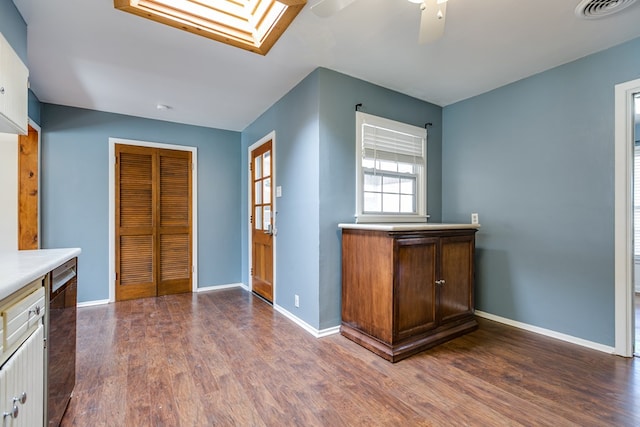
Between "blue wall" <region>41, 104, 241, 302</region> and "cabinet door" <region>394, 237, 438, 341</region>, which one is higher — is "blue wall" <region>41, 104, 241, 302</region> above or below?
above

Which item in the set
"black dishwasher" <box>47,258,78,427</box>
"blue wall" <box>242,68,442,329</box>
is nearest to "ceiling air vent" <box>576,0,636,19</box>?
"blue wall" <box>242,68,442,329</box>

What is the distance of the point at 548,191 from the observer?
2.75 meters

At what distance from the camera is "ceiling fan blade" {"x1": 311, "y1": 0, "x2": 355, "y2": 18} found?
4.93 feet

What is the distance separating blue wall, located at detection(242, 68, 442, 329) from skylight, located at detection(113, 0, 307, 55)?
0.65 metres

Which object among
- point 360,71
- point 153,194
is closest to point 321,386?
→ point 360,71

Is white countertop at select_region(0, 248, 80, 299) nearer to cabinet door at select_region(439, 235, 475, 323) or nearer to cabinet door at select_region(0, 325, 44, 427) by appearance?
cabinet door at select_region(0, 325, 44, 427)

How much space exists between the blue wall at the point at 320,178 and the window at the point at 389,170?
98 mm

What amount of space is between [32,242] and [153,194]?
1.31 metres

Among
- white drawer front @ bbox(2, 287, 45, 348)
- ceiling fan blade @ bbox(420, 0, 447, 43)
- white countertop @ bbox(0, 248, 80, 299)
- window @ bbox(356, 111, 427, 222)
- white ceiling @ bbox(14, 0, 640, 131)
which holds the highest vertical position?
white ceiling @ bbox(14, 0, 640, 131)

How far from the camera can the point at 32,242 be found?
10.7 feet

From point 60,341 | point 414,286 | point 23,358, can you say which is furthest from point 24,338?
point 414,286

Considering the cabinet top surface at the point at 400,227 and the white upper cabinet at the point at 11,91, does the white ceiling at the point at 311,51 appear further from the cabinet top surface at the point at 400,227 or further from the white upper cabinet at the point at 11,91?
the cabinet top surface at the point at 400,227

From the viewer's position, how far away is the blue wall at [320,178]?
275cm

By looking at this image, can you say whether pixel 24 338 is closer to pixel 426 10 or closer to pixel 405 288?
pixel 405 288
